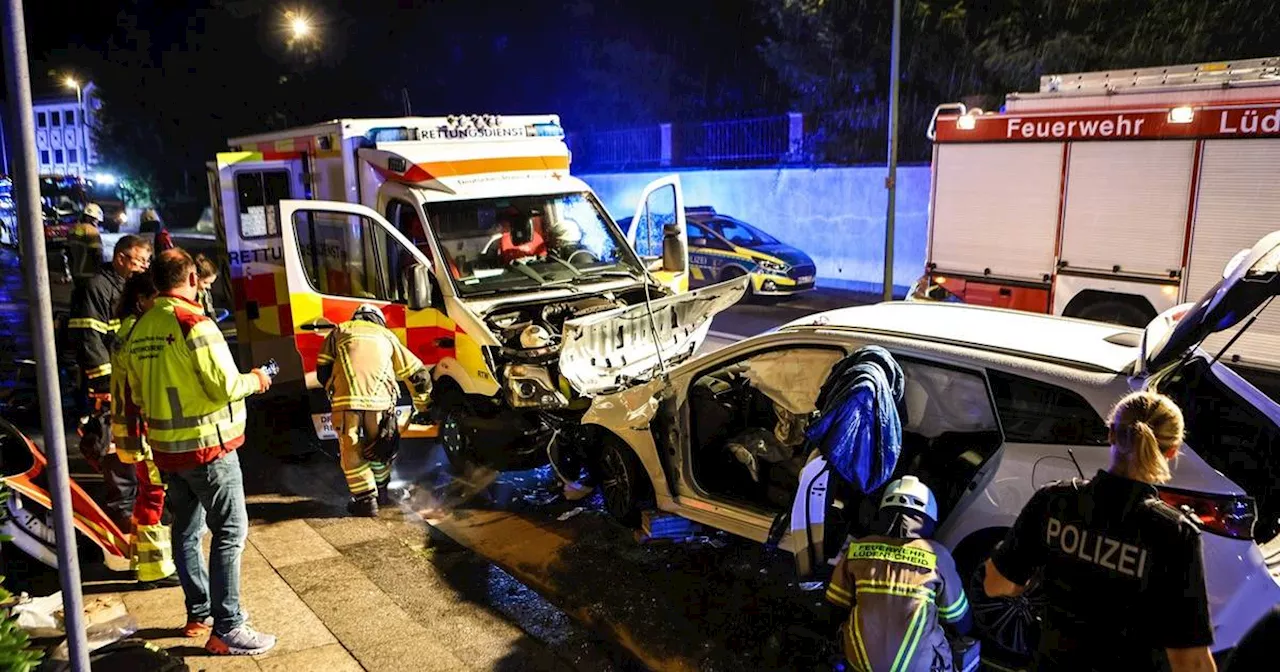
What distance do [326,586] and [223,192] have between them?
184 inches

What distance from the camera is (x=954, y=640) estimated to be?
3418mm

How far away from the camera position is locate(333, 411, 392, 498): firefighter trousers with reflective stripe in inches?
244

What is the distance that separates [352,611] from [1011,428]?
325 cm

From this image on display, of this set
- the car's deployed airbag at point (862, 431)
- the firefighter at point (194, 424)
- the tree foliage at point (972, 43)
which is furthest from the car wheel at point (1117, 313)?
the tree foliage at point (972, 43)

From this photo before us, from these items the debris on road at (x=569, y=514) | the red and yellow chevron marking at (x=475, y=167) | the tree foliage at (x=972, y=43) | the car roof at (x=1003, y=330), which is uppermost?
the tree foliage at (x=972, y=43)

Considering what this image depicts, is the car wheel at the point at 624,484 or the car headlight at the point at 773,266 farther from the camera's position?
the car headlight at the point at 773,266

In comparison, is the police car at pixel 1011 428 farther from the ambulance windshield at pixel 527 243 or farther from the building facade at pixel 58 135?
the building facade at pixel 58 135

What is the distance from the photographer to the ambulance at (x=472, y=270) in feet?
21.8

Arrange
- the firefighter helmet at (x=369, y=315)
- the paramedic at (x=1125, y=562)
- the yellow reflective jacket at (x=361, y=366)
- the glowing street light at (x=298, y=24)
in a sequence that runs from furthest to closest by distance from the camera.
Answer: the glowing street light at (x=298, y=24) → the firefighter helmet at (x=369, y=315) → the yellow reflective jacket at (x=361, y=366) → the paramedic at (x=1125, y=562)

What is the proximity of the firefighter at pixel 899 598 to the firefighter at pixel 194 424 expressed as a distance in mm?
2663

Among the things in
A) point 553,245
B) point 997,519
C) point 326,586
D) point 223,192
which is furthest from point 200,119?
point 997,519

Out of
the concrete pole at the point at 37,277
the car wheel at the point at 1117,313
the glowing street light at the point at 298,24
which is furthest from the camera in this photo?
the glowing street light at the point at 298,24

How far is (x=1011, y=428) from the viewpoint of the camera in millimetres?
4078

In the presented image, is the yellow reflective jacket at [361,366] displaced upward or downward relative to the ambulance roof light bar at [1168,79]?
downward
